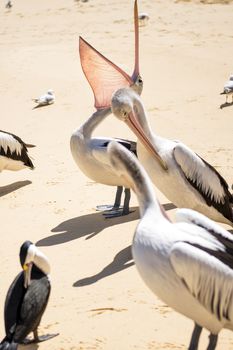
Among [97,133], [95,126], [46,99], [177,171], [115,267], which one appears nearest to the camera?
[115,267]

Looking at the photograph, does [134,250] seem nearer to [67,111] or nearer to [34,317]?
[34,317]

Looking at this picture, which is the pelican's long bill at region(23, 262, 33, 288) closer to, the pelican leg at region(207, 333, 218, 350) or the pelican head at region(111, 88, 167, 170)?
the pelican leg at region(207, 333, 218, 350)

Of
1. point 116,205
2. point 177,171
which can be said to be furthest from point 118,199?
point 177,171

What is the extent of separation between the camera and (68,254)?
5.91m

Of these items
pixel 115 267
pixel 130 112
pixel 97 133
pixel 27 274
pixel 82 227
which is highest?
pixel 130 112

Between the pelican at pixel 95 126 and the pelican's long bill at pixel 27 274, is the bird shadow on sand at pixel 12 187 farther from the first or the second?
the pelican's long bill at pixel 27 274

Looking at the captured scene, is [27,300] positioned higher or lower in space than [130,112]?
lower

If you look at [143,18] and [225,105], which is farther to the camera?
[143,18]

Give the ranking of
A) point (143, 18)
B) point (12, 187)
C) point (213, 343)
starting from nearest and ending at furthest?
1. point (213, 343)
2. point (12, 187)
3. point (143, 18)

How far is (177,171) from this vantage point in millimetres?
5656

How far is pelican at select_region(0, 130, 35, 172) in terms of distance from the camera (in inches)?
311

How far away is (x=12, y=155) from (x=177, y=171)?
276cm

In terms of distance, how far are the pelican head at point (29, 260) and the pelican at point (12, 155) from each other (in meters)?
3.37

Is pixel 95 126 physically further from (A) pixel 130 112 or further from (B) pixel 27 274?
(B) pixel 27 274
